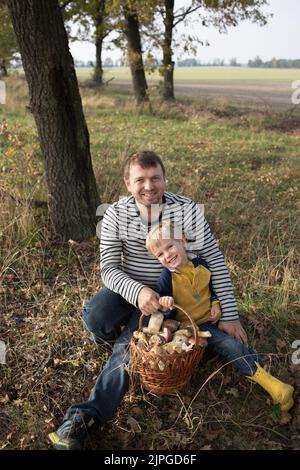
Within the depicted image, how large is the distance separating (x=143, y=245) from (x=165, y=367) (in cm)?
94

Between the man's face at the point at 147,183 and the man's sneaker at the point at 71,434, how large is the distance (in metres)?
1.41

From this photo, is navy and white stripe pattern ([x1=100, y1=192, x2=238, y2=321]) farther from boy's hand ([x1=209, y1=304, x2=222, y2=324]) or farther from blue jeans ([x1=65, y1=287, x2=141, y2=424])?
blue jeans ([x1=65, y1=287, x2=141, y2=424])

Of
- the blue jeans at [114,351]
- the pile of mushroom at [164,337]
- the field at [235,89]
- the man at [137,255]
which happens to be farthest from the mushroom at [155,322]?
the field at [235,89]

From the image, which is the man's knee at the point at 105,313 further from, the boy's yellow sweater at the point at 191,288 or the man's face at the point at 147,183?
the man's face at the point at 147,183

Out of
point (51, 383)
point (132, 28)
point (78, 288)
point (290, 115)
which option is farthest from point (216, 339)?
point (132, 28)

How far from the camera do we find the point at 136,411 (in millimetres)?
2865

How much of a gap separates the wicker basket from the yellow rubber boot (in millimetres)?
419

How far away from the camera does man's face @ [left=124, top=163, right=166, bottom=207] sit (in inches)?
122

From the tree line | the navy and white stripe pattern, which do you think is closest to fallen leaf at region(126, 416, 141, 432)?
the navy and white stripe pattern

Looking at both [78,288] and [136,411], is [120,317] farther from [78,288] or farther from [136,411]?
[78,288]

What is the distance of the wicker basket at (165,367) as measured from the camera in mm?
2582
